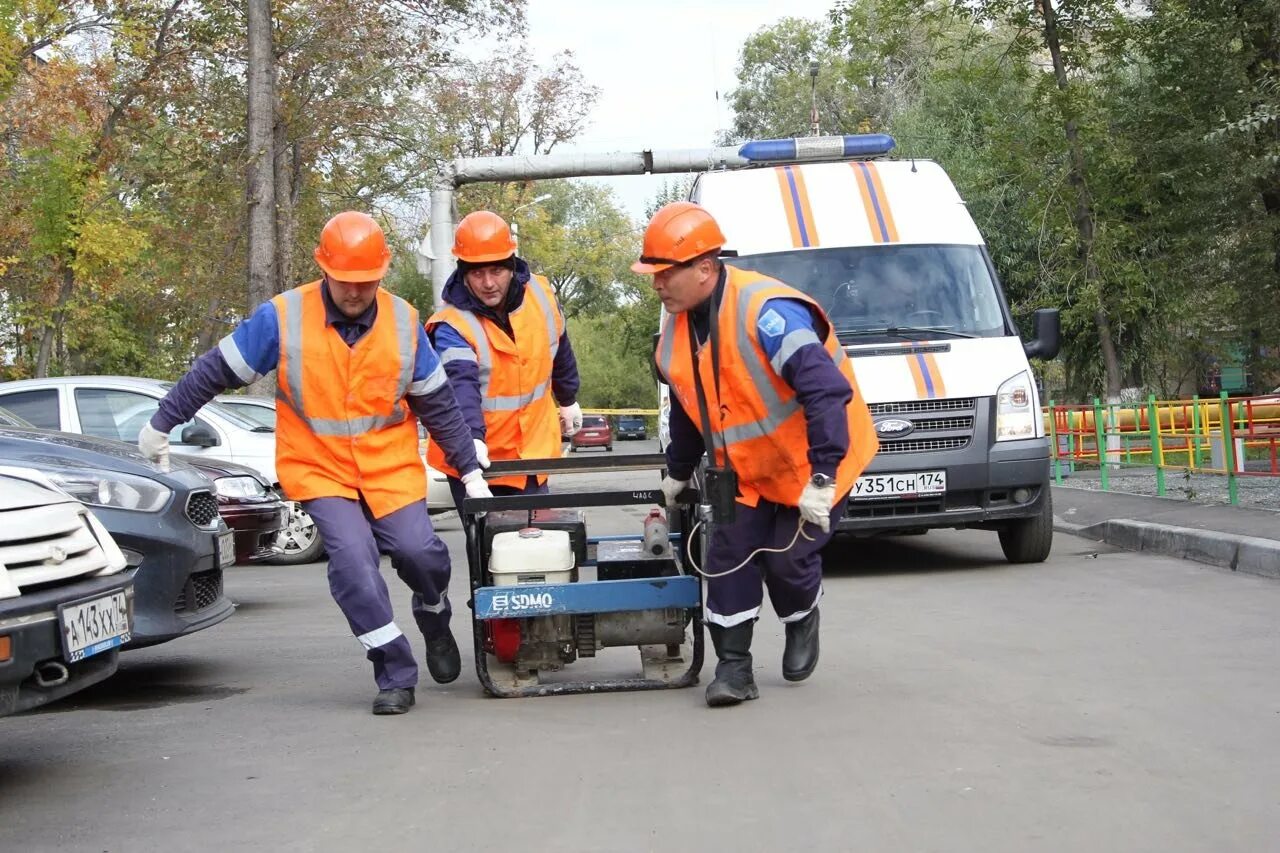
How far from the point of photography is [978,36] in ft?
84.7

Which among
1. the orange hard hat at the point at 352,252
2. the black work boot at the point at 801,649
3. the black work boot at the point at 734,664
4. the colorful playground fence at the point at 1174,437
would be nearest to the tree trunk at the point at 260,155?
the colorful playground fence at the point at 1174,437

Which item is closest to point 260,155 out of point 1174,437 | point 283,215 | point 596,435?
point 283,215

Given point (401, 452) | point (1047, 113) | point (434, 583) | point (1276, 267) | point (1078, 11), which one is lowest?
point (434, 583)

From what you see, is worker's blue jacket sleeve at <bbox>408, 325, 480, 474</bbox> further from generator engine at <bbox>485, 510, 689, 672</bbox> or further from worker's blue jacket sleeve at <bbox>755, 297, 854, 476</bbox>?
worker's blue jacket sleeve at <bbox>755, 297, 854, 476</bbox>

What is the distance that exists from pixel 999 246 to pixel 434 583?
34187 mm

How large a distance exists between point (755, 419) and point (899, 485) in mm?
4696

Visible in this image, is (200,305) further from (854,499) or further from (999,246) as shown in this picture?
(854,499)

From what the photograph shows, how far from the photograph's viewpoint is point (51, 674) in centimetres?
523

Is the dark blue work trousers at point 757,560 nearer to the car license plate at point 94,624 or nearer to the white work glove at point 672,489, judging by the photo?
the white work glove at point 672,489


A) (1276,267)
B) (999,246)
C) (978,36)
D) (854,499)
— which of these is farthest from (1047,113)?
(854,499)

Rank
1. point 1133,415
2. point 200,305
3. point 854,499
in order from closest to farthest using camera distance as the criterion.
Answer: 1. point 854,499
2. point 1133,415
3. point 200,305

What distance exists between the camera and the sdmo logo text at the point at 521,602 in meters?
6.40

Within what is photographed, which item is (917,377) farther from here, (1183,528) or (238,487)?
(238,487)

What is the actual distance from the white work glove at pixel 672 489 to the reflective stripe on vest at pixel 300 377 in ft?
3.68
